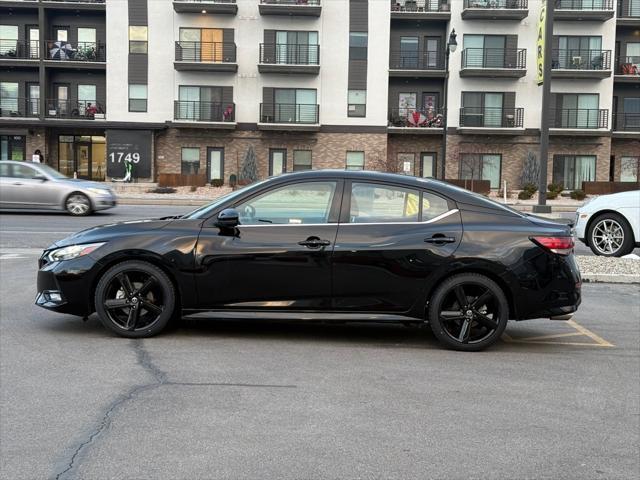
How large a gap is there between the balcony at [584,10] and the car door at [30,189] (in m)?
32.9

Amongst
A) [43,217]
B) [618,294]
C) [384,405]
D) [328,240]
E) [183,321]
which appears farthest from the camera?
[43,217]

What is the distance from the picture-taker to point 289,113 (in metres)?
43.3

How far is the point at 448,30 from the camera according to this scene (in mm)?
44469

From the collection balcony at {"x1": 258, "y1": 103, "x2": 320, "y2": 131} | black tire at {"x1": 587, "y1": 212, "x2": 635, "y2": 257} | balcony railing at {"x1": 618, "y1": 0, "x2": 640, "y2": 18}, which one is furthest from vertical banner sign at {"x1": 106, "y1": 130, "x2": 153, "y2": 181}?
black tire at {"x1": 587, "y1": 212, "x2": 635, "y2": 257}

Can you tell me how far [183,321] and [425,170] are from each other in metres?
39.1

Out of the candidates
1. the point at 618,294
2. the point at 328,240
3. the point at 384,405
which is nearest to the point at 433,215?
the point at 328,240

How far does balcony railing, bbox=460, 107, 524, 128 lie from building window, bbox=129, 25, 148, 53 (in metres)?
19.5

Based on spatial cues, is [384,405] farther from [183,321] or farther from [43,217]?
[43,217]

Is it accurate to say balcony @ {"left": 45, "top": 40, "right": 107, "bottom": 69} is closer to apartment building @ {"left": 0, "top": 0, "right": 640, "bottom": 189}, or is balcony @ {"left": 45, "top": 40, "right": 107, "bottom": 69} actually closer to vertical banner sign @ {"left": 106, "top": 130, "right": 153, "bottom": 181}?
apartment building @ {"left": 0, "top": 0, "right": 640, "bottom": 189}

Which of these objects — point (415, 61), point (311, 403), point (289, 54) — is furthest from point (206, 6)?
point (311, 403)

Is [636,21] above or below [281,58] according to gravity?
above

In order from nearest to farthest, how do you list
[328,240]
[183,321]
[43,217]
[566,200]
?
[328,240] < [183,321] < [43,217] < [566,200]

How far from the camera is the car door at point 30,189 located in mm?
20438

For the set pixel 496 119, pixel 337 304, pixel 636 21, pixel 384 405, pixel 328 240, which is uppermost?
pixel 636 21
